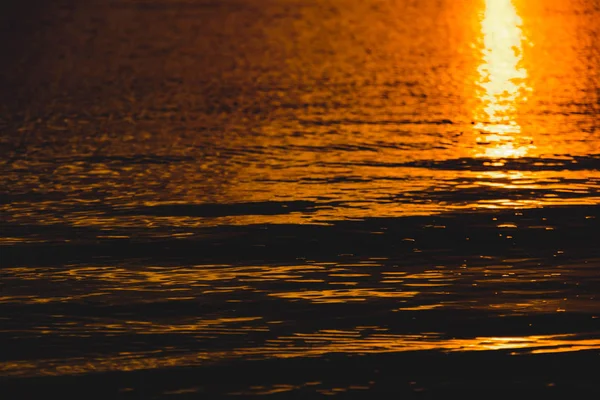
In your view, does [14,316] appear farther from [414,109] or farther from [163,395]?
[414,109]

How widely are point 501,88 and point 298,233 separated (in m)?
16.0

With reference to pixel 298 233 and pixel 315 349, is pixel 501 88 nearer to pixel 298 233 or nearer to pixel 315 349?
pixel 298 233

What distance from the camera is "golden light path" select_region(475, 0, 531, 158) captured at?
19766mm

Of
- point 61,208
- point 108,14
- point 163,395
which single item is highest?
point 108,14

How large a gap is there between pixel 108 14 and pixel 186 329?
142ft

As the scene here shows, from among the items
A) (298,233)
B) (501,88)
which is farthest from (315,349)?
(501,88)

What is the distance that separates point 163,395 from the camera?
819 centimetres

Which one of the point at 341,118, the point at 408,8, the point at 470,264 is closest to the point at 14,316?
the point at 470,264

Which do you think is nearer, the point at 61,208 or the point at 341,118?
the point at 61,208

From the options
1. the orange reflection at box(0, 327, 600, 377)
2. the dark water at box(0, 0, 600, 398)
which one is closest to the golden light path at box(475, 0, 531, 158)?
the dark water at box(0, 0, 600, 398)

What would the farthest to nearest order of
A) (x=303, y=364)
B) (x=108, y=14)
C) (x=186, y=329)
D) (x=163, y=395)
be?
(x=108, y=14) < (x=186, y=329) < (x=303, y=364) < (x=163, y=395)

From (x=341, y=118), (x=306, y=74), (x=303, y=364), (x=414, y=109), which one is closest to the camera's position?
(x=303, y=364)

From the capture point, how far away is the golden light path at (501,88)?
64.8ft

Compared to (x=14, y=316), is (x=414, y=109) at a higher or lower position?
higher
